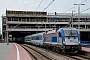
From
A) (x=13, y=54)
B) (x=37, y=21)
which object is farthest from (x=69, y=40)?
(x=37, y=21)

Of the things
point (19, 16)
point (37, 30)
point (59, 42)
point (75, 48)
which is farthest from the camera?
point (19, 16)

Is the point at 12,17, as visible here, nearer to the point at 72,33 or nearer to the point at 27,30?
the point at 27,30

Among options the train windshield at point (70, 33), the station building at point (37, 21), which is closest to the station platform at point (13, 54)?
the train windshield at point (70, 33)

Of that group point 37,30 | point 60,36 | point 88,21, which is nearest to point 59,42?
point 60,36

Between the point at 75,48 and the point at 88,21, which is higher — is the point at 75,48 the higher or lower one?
the lower one

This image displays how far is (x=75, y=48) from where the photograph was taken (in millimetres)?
25656

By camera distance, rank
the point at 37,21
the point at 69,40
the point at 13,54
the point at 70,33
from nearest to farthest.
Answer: the point at 13,54 < the point at 69,40 < the point at 70,33 < the point at 37,21

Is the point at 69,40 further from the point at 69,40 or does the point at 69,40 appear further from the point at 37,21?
the point at 37,21

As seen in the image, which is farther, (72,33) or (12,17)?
A: (12,17)

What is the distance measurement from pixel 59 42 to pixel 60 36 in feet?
3.42

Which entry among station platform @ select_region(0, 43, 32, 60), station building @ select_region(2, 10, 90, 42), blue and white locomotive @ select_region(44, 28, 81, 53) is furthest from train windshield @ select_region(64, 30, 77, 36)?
station building @ select_region(2, 10, 90, 42)

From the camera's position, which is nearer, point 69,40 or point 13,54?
point 13,54

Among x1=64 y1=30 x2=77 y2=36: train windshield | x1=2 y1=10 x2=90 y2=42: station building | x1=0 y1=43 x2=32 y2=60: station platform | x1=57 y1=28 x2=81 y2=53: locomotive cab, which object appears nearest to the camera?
x1=0 y1=43 x2=32 y2=60: station platform

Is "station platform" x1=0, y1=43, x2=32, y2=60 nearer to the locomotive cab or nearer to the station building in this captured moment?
the locomotive cab
